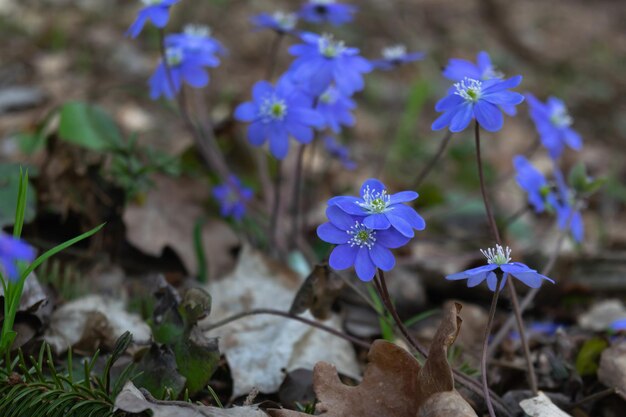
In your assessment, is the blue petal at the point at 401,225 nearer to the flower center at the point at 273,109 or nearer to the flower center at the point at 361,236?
the flower center at the point at 361,236

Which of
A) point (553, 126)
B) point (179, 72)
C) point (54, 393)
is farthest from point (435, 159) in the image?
point (54, 393)

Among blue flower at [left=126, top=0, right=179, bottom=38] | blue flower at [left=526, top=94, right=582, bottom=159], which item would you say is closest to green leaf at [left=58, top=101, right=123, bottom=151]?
blue flower at [left=126, top=0, right=179, bottom=38]

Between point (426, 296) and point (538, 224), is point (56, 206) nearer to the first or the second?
point (426, 296)

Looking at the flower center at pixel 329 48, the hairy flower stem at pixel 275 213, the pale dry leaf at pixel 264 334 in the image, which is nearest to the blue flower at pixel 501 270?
the pale dry leaf at pixel 264 334

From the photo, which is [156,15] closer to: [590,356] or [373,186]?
[373,186]

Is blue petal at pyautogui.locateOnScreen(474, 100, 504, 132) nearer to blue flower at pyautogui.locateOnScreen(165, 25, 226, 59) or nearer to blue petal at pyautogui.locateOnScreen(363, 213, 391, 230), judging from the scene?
blue petal at pyautogui.locateOnScreen(363, 213, 391, 230)

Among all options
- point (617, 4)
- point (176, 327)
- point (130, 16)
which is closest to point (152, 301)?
point (176, 327)

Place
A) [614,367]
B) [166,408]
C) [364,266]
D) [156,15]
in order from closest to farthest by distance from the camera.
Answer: [166,408] < [364,266] < [614,367] < [156,15]
